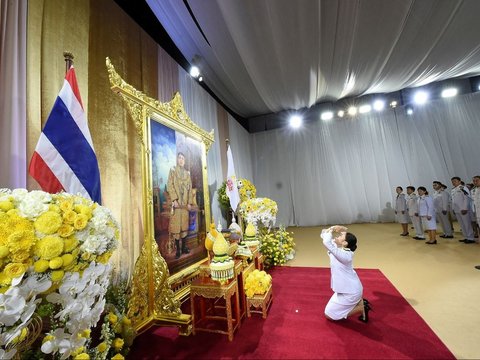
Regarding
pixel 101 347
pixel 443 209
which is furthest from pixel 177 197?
pixel 443 209

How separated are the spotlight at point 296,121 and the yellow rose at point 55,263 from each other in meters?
10.3

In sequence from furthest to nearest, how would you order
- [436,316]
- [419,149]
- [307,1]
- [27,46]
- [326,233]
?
[419,149]
[307,1]
[326,233]
[436,316]
[27,46]

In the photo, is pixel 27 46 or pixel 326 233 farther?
pixel 326 233

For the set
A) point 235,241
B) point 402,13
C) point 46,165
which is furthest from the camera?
point 402,13

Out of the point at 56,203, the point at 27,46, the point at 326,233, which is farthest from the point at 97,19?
the point at 326,233

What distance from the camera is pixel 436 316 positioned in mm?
2361

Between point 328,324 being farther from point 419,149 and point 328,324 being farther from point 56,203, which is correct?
point 419,149

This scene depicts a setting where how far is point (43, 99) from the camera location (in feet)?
6.97

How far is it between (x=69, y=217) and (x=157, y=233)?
1.64 meters

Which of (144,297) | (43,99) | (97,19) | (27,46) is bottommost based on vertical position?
(144,297)

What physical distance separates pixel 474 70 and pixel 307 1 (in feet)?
25.2

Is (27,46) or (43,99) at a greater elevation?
(27,46)

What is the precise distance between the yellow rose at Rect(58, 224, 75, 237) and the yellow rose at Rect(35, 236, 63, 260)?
5cm

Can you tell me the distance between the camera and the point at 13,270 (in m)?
0.93
